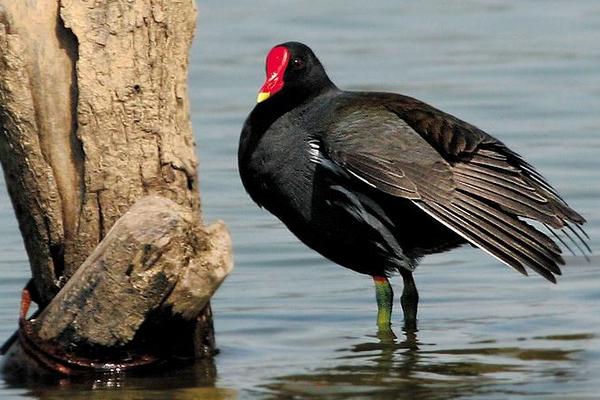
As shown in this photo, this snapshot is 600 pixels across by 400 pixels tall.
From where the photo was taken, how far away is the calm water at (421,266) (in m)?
7.07

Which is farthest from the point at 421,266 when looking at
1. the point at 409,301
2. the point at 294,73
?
the point at 294,73

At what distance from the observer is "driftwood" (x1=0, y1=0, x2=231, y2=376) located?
6.40 m

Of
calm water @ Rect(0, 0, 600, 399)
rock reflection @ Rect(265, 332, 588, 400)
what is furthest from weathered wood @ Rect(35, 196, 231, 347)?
rock reflection @ Rect(265, 332, 588, 400)

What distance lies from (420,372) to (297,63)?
1985 millimetres

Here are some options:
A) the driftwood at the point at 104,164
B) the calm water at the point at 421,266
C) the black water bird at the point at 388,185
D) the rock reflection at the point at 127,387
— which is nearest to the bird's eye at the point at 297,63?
the black water bird at the point at 388,185

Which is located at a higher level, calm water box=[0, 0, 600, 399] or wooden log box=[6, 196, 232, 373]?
wooden log box=[6, 196, 232, 373]

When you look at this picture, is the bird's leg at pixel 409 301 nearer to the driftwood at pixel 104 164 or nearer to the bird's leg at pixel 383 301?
the bird's leg at pixel 383 301

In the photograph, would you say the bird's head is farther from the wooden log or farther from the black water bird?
the wooden log

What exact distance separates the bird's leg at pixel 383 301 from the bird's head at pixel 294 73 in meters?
1.02

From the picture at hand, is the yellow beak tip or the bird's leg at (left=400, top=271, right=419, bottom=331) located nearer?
the yellow beak tip

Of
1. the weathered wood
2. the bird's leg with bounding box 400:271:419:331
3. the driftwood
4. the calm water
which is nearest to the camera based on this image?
the weathered wood

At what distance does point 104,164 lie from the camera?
6605 mm

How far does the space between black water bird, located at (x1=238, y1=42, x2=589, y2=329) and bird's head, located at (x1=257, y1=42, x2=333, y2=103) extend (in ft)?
0.05

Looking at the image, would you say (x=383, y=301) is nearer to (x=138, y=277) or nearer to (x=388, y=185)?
(x=388, y=185)
